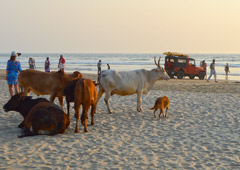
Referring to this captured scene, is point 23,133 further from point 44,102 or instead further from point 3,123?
point 3,123

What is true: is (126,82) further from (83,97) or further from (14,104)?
(14,104)

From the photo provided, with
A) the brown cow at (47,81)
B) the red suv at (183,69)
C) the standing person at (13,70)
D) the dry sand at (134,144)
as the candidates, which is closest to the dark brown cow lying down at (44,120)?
the dry sand at (134,144)

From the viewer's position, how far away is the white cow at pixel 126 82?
997 cm

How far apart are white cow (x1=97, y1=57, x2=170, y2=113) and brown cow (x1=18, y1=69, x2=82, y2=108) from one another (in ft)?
3.77

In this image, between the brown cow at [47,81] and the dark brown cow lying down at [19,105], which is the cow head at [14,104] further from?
the brown cow at [47,81]

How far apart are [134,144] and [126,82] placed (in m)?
3.76

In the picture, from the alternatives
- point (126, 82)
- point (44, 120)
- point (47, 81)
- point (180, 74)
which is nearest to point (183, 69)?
point (180, 74)

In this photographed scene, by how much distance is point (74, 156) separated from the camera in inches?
228

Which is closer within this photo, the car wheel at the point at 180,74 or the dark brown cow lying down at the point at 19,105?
the dark brown cow lying down at the point at 19,105

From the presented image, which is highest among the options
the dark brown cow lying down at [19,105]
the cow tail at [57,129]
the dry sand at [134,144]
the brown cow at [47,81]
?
the brown cow at [47,81]

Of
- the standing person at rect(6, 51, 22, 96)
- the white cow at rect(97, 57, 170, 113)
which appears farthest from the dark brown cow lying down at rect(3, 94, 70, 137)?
the standing person at rect(6, 51, 22, 96)

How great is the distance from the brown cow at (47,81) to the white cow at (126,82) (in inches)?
45.2

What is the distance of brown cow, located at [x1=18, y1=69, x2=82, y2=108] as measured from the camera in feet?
29.4

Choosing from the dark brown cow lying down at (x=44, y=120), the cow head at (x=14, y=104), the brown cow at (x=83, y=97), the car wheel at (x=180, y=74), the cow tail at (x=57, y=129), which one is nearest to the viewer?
the dark brown cow lying down at (x=44, y=120)
